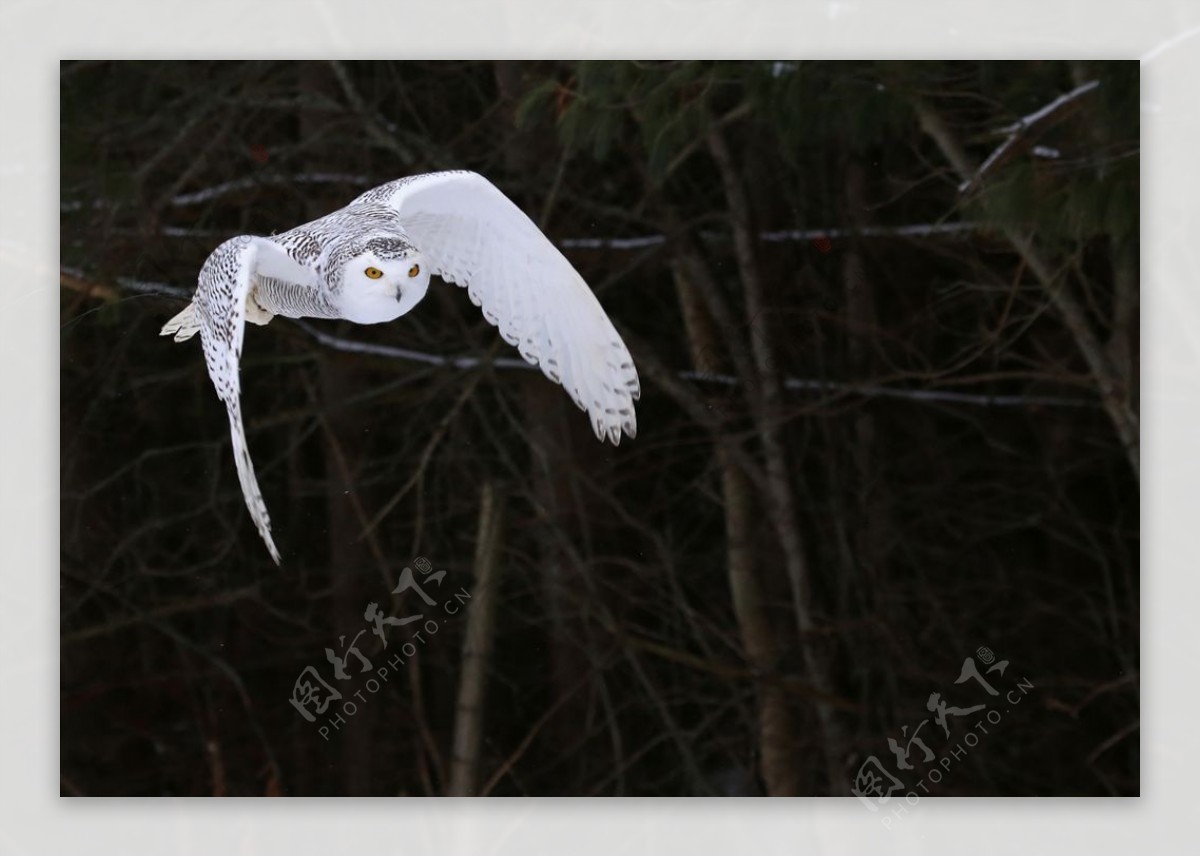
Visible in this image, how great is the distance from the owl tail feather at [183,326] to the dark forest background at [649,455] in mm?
31

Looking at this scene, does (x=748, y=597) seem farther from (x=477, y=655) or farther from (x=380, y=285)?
(x=380, y=285)

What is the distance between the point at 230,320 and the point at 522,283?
55 cm

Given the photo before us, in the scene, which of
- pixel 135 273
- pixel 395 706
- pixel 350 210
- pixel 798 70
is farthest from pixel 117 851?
pixel 798 70

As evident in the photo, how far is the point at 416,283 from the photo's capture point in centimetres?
240

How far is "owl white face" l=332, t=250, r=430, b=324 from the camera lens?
233 cm

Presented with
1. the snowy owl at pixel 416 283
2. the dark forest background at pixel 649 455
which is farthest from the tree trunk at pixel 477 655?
the snowy owl at pixel 416 283

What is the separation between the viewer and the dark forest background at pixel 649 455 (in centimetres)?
260

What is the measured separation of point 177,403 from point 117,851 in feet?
2.61

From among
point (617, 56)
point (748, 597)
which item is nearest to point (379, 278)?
point (617, 56)

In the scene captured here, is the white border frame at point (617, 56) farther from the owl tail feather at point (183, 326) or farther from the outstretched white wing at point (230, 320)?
the outstretched white wing at point (230, 320)

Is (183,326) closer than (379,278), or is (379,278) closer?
(379,278)

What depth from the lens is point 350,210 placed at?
251 cm

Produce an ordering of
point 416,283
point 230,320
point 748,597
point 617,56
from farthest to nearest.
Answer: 1. point 748,597
2. point 617,56
3. point 416,283
4. point 230,320

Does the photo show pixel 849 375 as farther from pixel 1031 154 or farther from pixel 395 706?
pixel 395 706
